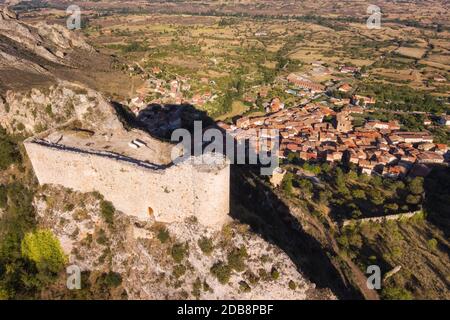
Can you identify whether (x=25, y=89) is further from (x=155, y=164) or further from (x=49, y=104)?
(x=155, y=164)

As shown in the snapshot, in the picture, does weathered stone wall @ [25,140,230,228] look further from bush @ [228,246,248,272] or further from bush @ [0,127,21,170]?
bush @ [0,127,21,170]

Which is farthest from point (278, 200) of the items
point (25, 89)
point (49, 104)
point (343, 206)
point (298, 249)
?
point (25, 89)

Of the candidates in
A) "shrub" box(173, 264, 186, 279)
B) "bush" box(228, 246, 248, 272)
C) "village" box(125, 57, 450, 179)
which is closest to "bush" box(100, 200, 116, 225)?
"shrub" box(173, 264, 186, 279)

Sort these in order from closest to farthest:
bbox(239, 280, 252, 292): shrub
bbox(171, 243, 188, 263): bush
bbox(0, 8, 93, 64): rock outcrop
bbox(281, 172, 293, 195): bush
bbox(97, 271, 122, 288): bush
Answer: bbox(239, 280, 252, 292): shrub → bbox(171, 243, 188, 263): bush → bbox(97, 271, 122, 288): bush → bbox(281, 172, 293, 195): bush → bbox(0, 8, 93, 64): rock outcrop

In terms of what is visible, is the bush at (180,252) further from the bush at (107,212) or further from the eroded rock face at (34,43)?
the eroded rock face at (34,43)

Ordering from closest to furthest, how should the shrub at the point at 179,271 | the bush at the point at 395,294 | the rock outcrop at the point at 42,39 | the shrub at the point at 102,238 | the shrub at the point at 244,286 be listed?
the shrub at the point at 244,286, the shrub at the point at 179,271, the shrub at the point at 102,238, the bush at the point at 395,294, the rock outcrop at the point at 42,39

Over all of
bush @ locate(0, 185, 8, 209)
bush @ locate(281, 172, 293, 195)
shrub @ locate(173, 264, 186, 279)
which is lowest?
bush @ locate(281, 172, 293, 195)

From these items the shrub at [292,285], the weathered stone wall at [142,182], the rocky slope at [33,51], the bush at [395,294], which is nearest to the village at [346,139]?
the bush at [395,294]

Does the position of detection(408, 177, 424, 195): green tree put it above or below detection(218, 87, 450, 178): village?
→ above

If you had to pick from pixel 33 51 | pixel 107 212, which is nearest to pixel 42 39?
pixel 33 51
